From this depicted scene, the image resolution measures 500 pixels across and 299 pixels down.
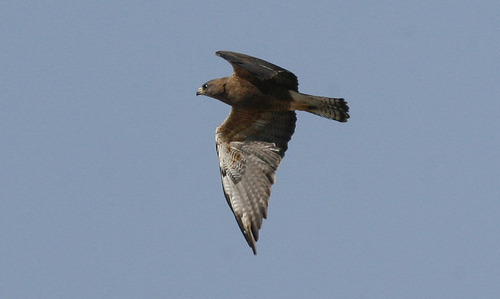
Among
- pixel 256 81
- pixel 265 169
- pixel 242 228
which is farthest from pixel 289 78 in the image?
pixel 242 228

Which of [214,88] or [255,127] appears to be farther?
[255,127]

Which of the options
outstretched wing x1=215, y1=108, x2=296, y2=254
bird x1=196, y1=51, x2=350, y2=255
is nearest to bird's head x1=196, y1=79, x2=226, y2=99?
bird x1=196, y1=51, x2=350, y2=255

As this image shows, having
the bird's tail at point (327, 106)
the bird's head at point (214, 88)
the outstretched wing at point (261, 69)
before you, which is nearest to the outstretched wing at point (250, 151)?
the bird's tail at point (327, 106)

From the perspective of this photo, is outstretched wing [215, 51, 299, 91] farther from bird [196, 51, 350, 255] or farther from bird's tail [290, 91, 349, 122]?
bird's tail [290, 91, 349, 122]

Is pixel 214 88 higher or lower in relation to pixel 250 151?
higher

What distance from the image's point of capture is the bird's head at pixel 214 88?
13977 millimetres

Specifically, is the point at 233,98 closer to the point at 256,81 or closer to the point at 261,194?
the point at 256,81

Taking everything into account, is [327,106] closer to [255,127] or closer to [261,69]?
[255,127]

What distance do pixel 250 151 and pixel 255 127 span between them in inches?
15.3

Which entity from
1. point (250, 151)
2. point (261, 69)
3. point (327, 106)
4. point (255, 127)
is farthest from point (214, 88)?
point (327, 106)

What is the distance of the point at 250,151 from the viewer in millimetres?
14117

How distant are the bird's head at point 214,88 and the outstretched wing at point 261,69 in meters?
0.49

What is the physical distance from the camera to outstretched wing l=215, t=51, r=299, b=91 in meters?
12.7

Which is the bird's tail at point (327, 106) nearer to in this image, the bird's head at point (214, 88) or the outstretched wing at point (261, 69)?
the outstretched wing at point (261, 69)
